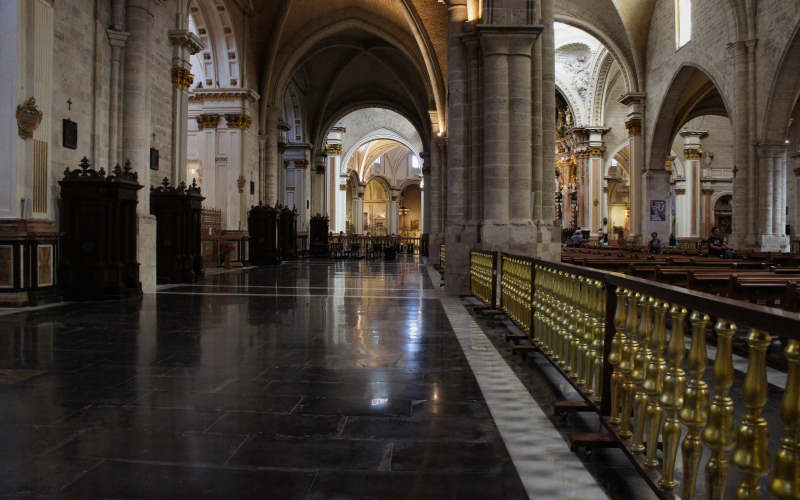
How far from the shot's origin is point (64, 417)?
11.9 feet

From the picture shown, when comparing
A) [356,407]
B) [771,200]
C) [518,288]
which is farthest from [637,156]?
[356,407]

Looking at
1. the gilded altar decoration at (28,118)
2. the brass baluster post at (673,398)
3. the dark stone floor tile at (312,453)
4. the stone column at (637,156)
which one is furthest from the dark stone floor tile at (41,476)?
the stone column at (637,156)

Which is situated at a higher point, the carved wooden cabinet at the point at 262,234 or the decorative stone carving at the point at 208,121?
the decorative stone carving at the point at 208,121

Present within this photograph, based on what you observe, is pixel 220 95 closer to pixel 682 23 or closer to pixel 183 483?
pixel 682 23

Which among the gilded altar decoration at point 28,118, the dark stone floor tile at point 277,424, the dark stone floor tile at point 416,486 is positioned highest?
the gilded altar decoration at point 28,118

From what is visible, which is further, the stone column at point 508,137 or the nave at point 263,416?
the stone column at point 508,137

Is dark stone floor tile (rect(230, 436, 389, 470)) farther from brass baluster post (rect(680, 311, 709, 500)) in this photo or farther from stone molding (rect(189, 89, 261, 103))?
stone molding (rect(189, 89, 261, 103))

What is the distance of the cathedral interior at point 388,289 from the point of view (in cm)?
268

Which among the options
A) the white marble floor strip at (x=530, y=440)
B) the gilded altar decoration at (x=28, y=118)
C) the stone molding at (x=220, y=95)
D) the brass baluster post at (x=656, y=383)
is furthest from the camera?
the stone molding at (x=220, y=95)

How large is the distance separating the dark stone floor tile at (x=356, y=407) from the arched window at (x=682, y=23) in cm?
2299

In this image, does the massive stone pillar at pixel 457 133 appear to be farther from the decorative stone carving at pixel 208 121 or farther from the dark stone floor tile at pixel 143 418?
the decorative stone carving at pixel 208 121

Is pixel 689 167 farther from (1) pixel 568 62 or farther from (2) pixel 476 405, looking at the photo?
(2) pixel 476 405

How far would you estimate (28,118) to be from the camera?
29.7 ft

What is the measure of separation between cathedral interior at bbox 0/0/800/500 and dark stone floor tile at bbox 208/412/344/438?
2cm
